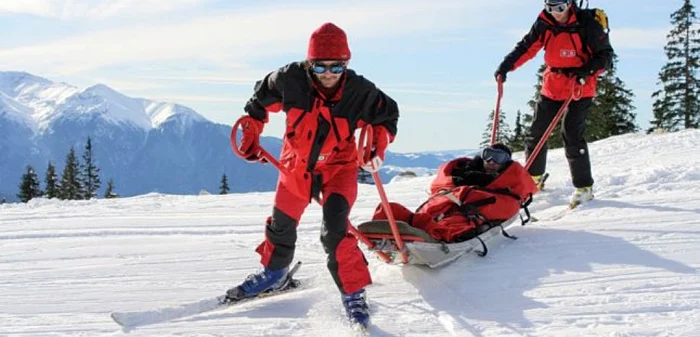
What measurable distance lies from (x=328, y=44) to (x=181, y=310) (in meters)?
1.93

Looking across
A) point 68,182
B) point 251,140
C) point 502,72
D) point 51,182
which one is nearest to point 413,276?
point 251,140

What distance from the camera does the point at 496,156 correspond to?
20.0 ft

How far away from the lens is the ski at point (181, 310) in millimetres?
4090

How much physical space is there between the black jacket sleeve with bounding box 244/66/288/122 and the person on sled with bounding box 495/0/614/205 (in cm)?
324

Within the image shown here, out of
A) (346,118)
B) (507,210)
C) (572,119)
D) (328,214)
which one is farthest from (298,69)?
(572,119)

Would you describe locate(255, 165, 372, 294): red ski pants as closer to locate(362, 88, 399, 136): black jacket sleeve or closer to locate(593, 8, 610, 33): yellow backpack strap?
locate(362, 88, 399, 136): black jacket sleeve

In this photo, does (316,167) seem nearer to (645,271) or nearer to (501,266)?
(501,266)

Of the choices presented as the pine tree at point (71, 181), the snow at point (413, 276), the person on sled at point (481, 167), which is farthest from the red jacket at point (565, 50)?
the pine tree at point (71, 181)

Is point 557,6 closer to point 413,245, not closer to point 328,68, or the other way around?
point 413,245

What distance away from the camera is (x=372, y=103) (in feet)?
14.2

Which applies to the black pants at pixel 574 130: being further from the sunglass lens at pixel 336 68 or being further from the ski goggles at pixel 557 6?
the sunglass lens at pixel 336 68

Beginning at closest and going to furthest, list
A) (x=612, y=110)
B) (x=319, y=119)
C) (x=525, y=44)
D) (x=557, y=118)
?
(x=319, y=119) < (x=557, y=118) < (x=525, y=44) < (x=612, y=110)

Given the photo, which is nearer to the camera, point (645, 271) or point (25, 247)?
point (645, 271)

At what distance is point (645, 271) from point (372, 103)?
2176mm
